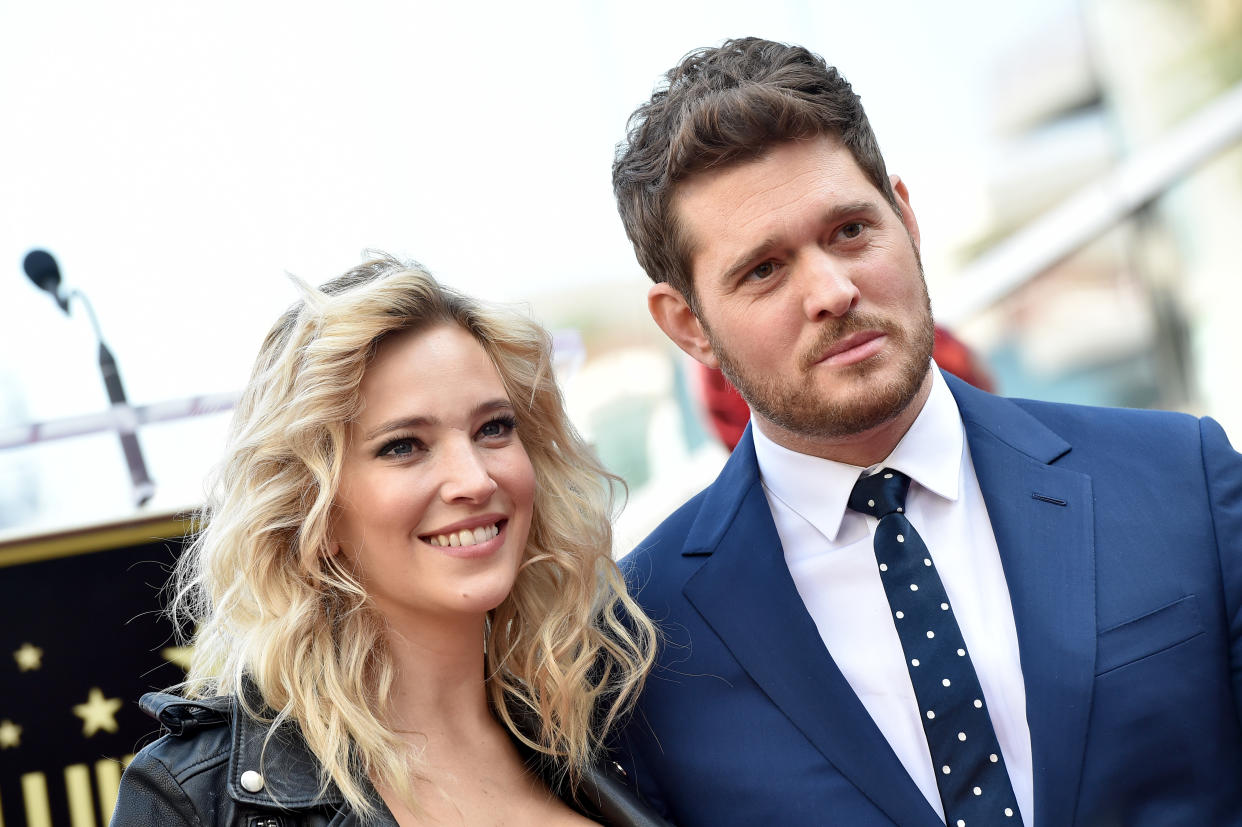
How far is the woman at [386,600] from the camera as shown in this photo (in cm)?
162

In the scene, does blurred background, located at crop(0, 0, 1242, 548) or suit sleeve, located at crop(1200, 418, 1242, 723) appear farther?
blurred background, located at crop(0, 0, 1242, 548)

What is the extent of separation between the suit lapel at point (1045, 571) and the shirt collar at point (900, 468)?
4 cm

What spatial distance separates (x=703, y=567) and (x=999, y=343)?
2.65 metres

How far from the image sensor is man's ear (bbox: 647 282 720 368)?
6.24 feet

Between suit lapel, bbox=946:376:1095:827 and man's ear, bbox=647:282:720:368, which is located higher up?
man's ear, bbox=647:282:720:368

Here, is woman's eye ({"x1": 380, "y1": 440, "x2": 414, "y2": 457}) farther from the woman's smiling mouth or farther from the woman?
the woman's smiling mouth

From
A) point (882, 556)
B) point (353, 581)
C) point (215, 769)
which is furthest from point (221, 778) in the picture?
point (882, 556)

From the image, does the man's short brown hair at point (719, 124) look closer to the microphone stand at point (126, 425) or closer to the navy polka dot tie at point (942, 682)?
the navy polka dot tie at point (942, 682)

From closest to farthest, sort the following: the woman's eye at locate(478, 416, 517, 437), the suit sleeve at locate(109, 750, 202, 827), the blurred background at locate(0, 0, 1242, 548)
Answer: the suit sleeve at locate(109, 750, 202, 827) → the woman's eye at locate(478, 416, 517, 437) → the blurred background at locate(0, 0, 1242, 548)

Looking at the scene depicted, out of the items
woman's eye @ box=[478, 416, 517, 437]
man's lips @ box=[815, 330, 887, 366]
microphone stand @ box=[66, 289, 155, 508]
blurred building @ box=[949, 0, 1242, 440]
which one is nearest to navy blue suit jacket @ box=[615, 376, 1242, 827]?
man's lips @ box=[815, 330, 887, 366]

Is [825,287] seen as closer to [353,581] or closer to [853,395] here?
[853,395]

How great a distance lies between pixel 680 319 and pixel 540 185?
7.16 ft

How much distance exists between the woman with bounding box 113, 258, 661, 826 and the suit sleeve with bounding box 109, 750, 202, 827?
1.2 inches

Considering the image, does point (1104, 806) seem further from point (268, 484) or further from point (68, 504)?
point (68, 504)
